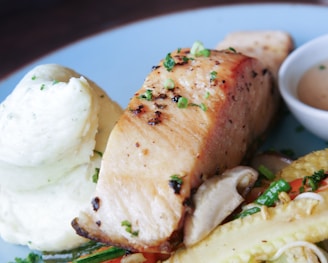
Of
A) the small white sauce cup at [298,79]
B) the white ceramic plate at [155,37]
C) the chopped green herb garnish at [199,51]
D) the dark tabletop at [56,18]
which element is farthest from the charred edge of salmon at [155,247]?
the dark tabletop at [56,18]

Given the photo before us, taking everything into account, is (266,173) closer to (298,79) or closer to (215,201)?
(215,201)

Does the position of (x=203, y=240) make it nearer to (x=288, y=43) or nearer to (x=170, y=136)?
(x=170, y=136)

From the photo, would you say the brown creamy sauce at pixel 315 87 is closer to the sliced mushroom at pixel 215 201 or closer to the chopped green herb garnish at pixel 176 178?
the sliced mushroom at pixel 215 201

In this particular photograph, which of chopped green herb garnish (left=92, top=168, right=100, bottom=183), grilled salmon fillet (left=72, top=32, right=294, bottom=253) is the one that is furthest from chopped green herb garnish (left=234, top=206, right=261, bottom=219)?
chopped green herb garnish (left=92, top=168, right=100, bottom=183)

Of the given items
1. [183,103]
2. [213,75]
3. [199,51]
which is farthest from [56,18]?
[183,103]

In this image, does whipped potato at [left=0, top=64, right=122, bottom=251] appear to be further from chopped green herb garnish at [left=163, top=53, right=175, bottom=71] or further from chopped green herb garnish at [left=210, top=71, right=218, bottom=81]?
chopped green herb garnish at [left=210, top=71, right=218, bottom=81]

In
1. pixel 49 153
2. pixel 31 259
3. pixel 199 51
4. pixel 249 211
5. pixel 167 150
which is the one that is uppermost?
pixel 199 51

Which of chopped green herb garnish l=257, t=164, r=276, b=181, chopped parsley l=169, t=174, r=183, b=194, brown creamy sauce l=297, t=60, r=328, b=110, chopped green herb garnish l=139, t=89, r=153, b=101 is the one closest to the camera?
chopped parsley l=169, t=174, r=183, b=194

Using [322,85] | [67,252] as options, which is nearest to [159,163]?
[67,252]
